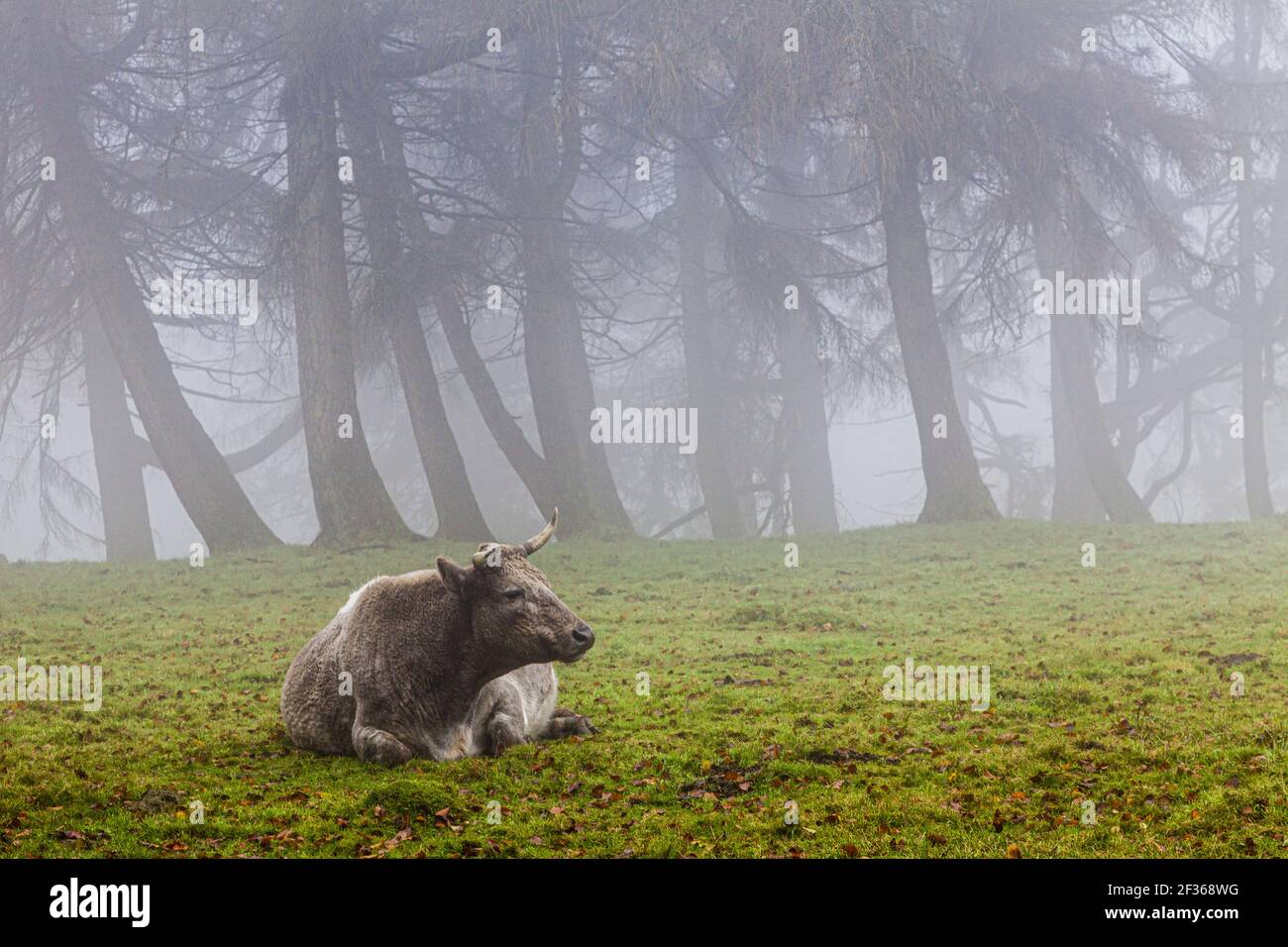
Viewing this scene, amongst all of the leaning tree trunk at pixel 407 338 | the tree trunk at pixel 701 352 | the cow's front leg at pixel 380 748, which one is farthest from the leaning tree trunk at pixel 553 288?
the cow's front leg at pixel 380 748

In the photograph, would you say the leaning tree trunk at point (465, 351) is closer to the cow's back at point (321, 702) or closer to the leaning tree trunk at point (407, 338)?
the leaning tree trunk at point (407, 338)

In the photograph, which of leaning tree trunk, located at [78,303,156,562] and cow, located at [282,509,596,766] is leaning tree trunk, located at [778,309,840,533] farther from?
cow, located at [282,509,596,766]

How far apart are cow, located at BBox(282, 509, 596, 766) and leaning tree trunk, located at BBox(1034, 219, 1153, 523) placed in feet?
61.5

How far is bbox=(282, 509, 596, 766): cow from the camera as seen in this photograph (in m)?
7.92

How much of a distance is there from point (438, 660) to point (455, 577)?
→ 0.55 metres

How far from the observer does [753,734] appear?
899 centimetres

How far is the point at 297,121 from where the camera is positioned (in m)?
21.9

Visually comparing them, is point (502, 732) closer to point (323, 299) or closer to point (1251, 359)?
point (323, 299)

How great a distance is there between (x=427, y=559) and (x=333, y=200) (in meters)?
6.60

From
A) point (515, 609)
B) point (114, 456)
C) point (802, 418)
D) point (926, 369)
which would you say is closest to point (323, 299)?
point (926, 369)

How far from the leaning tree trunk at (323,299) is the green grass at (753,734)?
3.34 metres

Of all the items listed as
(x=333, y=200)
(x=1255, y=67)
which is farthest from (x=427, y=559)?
(x=1255, y=67)

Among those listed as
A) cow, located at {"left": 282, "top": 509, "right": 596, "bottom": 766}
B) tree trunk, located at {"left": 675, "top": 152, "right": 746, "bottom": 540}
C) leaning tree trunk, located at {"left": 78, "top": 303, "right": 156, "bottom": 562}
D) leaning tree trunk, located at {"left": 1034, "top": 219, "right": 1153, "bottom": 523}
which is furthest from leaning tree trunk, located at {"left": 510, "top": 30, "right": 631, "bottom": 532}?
cow, located at {"left": 282, "top": 509, "right": 596, "bottom": 766}
